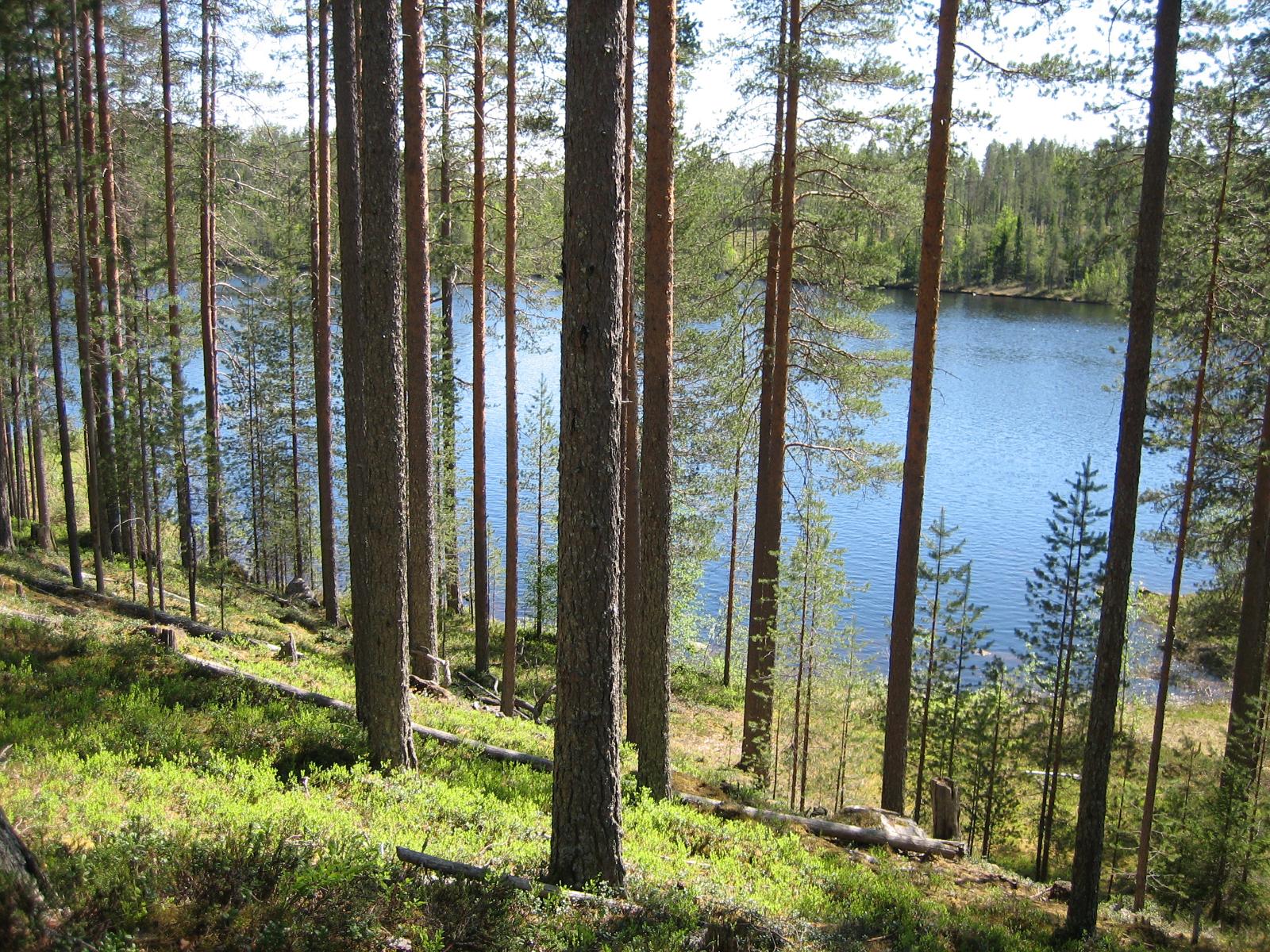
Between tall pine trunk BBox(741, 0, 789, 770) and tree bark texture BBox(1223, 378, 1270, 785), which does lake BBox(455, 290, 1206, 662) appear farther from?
tree bark texture BBox(1223, 378, 1270, 785)

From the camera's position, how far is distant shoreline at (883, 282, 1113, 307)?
75.0m

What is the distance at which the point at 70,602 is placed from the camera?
13.0m

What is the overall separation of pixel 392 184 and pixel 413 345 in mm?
6064

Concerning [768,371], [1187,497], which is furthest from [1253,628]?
[768,371]

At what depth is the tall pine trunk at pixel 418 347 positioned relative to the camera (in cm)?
1142

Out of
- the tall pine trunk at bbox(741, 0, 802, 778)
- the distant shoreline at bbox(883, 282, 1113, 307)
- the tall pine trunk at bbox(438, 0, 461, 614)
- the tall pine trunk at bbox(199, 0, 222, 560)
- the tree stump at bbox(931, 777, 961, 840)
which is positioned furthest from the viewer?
the distant shoreline at bbox(883, 282, 1113, 307)

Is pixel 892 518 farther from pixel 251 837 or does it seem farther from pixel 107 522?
pixel 251 837

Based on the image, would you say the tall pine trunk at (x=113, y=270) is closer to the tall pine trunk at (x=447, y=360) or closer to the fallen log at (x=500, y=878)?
the tall pine trunk at (x=447, y=360)

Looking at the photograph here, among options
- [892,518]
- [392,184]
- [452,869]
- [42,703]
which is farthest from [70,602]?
[892,518]

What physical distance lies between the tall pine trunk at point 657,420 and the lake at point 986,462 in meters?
6.60

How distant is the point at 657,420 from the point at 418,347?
5.66 metres

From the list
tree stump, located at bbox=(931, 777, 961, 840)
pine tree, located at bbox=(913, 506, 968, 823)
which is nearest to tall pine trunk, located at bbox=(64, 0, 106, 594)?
tree stump, located at bbox=(931, 777, 961, 840)

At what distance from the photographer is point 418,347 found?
1270 centimetres

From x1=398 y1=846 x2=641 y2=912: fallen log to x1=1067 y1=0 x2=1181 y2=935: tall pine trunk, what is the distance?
4.49 meters
